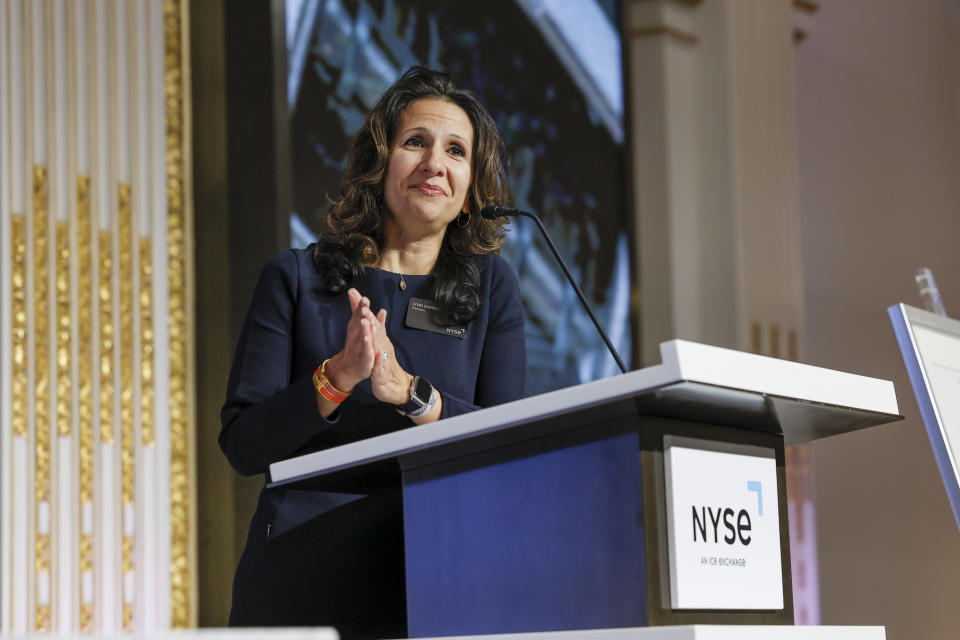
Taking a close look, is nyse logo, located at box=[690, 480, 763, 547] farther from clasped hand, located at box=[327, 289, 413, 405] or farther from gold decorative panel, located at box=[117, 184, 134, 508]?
gold decorative panel, located at box=[117, 184, 134, 508]

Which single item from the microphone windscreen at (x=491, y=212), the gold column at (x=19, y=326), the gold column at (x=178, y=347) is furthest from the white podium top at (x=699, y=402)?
the gold column at (x=178, y=347)

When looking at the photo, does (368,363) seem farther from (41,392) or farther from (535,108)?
(535,108)

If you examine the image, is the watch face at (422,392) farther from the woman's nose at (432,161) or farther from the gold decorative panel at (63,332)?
the gold decorative panel at (63,332)

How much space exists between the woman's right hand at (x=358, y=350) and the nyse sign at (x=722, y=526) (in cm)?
39

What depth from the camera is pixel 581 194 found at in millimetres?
4543

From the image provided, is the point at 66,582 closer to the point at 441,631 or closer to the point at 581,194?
the point at 441,631

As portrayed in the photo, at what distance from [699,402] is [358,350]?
419 mm

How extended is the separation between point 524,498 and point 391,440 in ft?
0.45

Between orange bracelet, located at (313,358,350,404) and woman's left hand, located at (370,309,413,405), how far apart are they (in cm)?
4

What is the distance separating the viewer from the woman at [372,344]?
1302mm

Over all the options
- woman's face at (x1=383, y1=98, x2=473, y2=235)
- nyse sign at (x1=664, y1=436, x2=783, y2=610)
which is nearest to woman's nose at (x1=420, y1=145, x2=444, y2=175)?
woman's face at (x1=383, y1=98, x2=473, y2=235)

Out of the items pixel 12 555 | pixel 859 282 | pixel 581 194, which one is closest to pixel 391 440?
pixel 12 555

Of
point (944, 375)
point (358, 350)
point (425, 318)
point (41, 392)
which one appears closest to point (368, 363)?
point (358, 350)

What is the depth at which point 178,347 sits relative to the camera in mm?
3059
